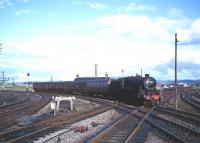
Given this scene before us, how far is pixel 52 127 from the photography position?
19.0 metres

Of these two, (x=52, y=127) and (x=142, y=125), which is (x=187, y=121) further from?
(x=52, y=127)

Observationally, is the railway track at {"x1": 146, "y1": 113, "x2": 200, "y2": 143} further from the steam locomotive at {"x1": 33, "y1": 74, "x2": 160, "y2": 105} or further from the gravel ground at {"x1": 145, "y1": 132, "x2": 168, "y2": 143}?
the steam locomotive at {"x1": 33, "y1": 74, "x2": 160, "y2": 105}

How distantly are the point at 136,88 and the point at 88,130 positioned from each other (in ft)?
61.5

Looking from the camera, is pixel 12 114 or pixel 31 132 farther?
pixel 12 114

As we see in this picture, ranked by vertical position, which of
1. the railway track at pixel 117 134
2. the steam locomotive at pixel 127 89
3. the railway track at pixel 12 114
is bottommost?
the railway track at pixel 12 114

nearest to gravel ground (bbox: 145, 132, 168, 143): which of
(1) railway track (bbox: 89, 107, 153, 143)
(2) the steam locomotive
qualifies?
(1) railway track (bbox: 89, 107, 153, 143)

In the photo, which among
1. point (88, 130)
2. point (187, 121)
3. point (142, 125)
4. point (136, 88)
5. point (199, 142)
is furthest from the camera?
point (136, 88)

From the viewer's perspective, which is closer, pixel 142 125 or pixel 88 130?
pixel 88 130

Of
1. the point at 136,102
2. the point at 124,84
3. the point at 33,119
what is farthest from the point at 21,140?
the point at 124,84

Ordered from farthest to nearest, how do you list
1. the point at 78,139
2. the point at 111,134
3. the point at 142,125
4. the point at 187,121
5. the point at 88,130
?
the point at 187,121, the point at 142,125, the point at 88,130, the point at 111,134, the point at 78,139

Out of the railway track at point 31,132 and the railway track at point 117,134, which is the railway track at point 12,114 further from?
the railway track at point 117,134

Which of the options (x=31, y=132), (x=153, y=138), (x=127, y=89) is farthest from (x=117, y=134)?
(x=127, y=89)

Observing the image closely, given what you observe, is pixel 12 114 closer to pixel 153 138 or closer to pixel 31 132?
pixel 31 132

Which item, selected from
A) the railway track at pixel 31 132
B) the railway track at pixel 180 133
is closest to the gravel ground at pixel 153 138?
the railway track at pixel 180 133
